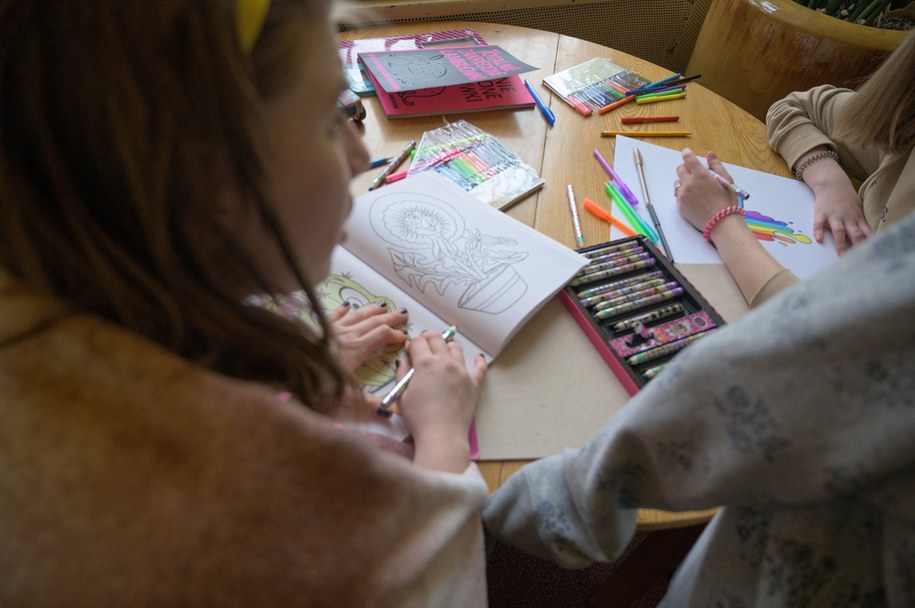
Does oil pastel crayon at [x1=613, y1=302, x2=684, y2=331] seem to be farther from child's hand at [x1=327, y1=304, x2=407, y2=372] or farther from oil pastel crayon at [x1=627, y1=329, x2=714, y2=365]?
child's hand at [x1=327, y1=304, x2=407, y2=372]

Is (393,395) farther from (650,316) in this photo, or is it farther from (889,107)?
(889,107)

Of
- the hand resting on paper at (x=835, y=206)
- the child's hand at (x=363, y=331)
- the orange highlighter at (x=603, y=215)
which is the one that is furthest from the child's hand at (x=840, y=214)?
the child's hand at (x=363, y=331)

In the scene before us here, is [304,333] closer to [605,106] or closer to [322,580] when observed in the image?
[322,580]

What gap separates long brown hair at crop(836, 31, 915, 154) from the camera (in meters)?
0.81

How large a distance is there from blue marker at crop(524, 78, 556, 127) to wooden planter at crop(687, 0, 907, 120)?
57cm

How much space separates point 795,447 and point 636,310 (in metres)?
0.33

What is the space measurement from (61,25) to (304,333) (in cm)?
26

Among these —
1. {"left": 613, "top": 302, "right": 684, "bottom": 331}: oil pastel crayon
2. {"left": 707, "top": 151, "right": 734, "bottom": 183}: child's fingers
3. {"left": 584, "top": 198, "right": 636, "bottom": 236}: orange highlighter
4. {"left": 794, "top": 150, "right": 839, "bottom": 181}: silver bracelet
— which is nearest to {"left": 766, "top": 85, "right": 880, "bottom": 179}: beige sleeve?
{"left": 794, "top": 150, "right": 839, "bottom": 181}: silver bracelet

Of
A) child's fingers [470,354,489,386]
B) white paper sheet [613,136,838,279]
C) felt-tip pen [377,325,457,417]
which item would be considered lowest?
felt-tip pen [377,325,457,417]

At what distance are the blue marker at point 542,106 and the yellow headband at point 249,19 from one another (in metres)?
0.70

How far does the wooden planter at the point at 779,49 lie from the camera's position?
3.73ft

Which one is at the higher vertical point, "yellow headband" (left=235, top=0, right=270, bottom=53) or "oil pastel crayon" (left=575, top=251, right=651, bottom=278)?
"yellow headband" (left=235, top=0, right=270, bottom=53)

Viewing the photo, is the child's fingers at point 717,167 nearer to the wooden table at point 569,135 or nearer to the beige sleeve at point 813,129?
the wooden table at point 569,135

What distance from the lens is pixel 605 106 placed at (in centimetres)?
101
